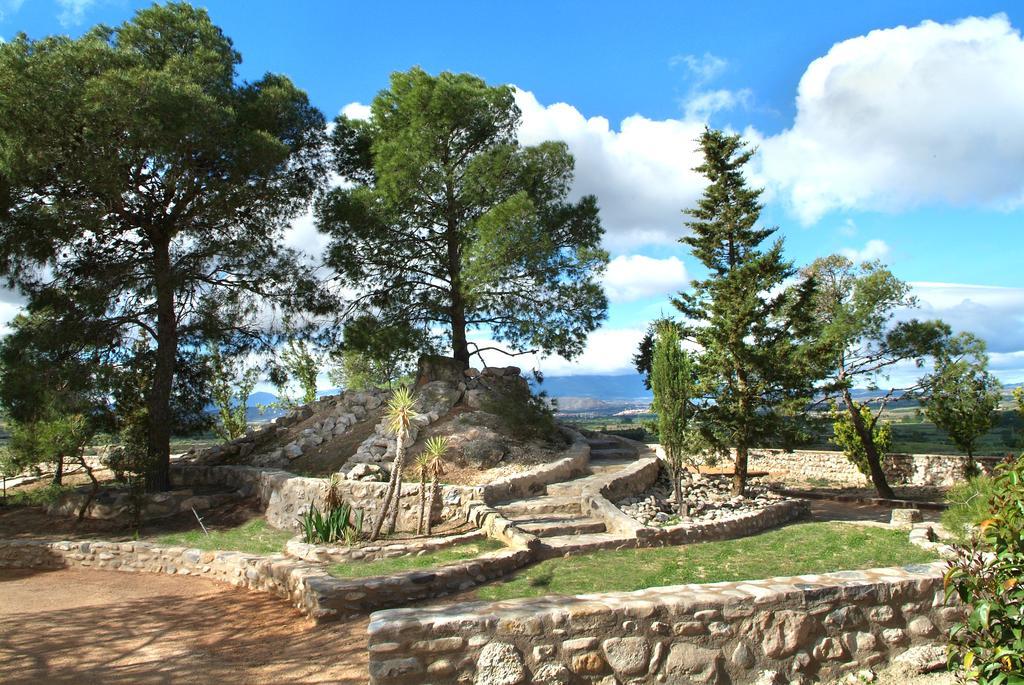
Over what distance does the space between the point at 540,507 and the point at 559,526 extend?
1.02 metres

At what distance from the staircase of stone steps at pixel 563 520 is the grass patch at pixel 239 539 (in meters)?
3.87

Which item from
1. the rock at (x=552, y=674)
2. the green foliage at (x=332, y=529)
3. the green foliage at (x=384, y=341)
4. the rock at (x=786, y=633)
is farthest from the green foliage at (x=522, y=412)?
the rock at (x=552, y=674)

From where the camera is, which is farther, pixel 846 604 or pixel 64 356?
pixel 64 356

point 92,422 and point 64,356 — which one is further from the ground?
point 64,356

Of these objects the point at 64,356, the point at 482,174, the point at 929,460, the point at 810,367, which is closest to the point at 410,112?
the point at 482,174

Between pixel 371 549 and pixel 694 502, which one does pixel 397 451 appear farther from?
pixel 694 502

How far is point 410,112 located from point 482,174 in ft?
8.93

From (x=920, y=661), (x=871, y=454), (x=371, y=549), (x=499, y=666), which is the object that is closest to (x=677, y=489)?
(x=371, y=549)

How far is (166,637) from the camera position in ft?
23.6

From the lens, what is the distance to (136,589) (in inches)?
380

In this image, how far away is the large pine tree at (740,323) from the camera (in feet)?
52.6

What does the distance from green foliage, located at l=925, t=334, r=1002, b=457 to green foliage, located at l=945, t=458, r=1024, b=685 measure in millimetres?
19264

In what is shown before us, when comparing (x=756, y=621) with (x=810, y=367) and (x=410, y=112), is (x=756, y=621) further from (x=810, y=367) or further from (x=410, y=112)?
(x=410, y=112)

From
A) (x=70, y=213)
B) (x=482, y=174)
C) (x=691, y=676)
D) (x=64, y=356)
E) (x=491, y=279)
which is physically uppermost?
(x=482, y=174)
